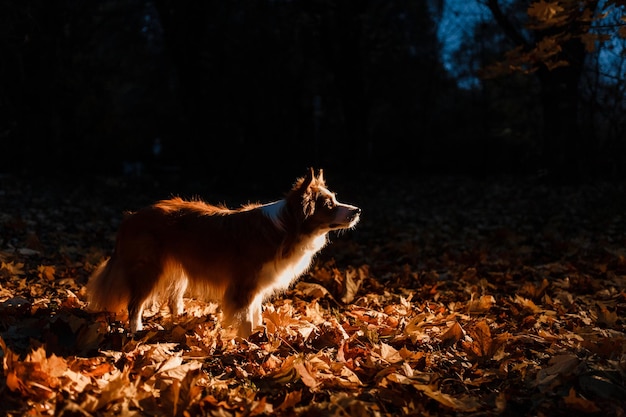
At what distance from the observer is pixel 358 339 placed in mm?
4211

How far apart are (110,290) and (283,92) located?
712 inches

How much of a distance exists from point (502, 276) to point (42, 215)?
7856 millimetres

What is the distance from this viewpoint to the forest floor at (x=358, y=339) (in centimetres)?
298

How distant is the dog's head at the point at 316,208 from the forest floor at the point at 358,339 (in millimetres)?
857

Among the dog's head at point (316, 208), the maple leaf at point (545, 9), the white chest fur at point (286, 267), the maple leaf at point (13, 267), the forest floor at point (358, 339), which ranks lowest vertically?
the forest floor at point (358, 339)

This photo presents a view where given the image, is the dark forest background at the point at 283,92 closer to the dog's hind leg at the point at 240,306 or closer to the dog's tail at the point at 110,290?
the dog's hind leg at the point at 240,306

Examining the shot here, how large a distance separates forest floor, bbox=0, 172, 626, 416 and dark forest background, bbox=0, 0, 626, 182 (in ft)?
14.4

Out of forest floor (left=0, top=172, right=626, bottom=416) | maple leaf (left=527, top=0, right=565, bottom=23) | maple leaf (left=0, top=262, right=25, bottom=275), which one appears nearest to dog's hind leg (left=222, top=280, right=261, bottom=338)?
forest floor (left=0, top=172, right=626, bottom=416)

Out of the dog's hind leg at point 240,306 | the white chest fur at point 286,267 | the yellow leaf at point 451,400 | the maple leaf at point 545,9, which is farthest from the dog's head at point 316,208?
the maple leaf at point 545,9

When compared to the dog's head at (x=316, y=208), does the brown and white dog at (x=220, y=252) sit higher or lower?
lower

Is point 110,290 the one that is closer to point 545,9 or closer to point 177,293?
point 177,293

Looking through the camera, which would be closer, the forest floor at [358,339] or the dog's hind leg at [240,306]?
the forest floor at [358,339]

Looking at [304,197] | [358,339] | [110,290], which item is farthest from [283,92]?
[358,339]

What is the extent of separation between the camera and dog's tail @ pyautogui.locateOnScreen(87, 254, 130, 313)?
175 inches
